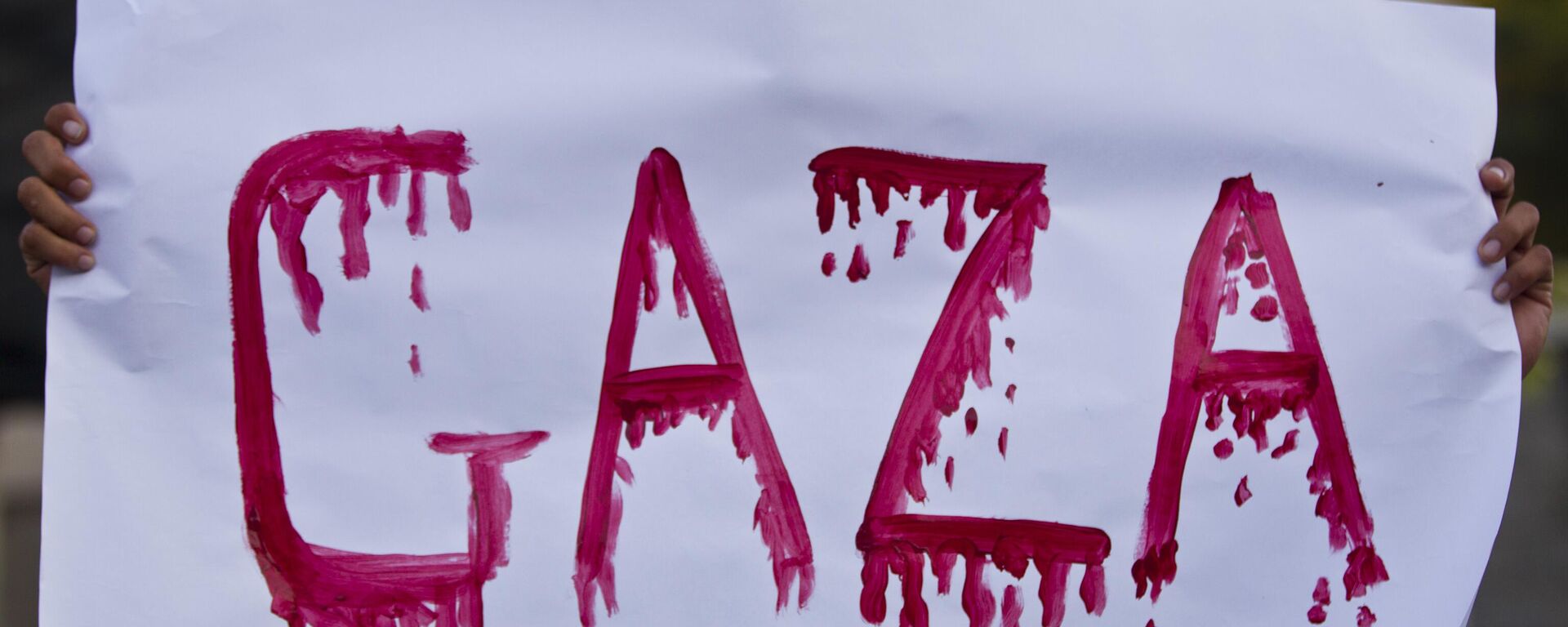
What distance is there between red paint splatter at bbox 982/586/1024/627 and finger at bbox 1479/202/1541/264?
1.84 ft

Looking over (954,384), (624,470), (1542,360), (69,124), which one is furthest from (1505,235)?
(1542,360)

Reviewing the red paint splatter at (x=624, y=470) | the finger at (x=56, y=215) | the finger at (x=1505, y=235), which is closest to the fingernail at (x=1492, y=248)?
the finger at (x=1505, y=235)

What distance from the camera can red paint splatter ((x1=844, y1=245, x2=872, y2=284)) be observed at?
1041 mm

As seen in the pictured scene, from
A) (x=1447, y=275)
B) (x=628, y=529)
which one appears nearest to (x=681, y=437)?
(x=628, y=529)

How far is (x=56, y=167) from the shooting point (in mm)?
980

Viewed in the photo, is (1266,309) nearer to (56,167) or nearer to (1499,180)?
(1499,180)

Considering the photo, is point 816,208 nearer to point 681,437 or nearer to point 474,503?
point 681,437

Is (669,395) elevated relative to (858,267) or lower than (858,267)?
lower

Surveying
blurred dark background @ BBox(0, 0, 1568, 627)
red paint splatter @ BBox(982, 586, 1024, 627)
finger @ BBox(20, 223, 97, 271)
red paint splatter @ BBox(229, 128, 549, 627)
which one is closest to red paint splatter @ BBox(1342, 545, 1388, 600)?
red paint splatter @ BBox(982, 586, 1024, 627)

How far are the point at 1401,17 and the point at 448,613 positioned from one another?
3.39 feet

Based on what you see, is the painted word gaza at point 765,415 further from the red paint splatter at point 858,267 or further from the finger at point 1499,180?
the finger at point 1499,180

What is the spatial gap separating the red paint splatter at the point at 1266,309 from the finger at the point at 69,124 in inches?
41.4

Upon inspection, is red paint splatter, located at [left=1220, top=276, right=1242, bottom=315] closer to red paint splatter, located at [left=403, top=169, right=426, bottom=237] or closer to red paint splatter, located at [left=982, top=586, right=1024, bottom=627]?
red paint splatter, located at [left=982, top=586, right=1024, bottom=627]

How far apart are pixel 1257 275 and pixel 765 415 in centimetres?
48
